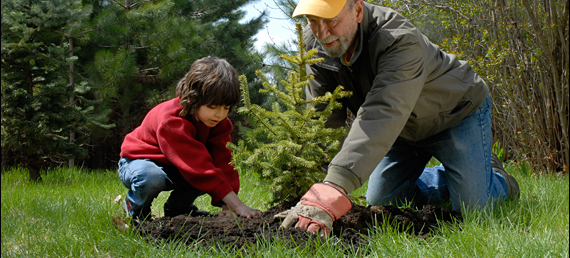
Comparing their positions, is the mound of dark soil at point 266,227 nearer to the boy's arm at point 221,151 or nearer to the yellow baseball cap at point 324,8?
the boy's arm at point 221,151

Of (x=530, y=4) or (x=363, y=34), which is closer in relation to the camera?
(x=363, y=34)

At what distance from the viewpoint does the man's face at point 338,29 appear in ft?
8.20

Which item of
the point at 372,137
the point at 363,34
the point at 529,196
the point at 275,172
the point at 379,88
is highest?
the point at 363,34

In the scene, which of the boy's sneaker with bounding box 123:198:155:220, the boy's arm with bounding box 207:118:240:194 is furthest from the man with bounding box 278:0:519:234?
the boy's sneaker with bounding box 123:198:155:220

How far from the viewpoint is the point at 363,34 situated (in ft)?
8.87

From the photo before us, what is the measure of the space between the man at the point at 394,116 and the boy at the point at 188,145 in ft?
1.95

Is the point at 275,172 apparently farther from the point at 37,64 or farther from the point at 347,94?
the point at 37,64

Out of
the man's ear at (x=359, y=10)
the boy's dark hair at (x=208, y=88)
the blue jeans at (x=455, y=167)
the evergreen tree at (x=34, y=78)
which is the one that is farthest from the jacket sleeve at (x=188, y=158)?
the evergreen tree at (x=34, y=78)

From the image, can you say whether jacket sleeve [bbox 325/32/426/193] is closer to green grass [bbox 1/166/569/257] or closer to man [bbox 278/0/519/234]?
man [bbox 278/0/519/234]

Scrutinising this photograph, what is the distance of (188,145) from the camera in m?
2.76

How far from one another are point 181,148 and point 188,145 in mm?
48

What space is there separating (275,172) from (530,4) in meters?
3.79

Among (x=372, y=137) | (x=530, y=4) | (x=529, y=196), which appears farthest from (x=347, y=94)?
(x=530, y=4)

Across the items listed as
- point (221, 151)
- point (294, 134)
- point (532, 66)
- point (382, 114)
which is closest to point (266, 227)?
point (294, 134)
